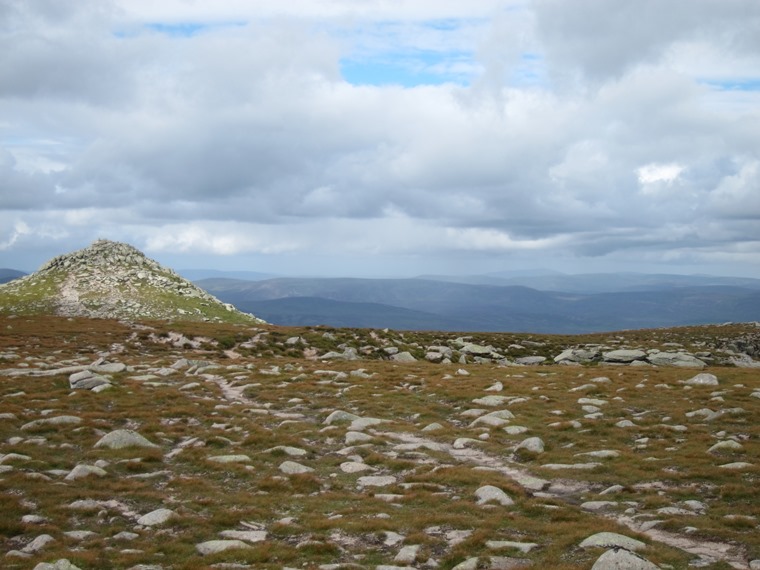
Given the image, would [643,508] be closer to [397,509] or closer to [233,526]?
[397,509]

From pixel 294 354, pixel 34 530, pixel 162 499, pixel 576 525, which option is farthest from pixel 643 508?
pixel 294 354

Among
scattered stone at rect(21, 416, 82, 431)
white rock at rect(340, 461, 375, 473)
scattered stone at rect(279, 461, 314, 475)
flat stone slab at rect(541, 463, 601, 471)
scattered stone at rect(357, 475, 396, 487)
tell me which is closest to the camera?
scattered stone at rect(357, 475, 396, 487)

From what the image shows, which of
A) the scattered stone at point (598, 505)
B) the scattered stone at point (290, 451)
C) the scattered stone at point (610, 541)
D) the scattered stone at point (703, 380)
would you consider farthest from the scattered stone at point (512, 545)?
the scattered stone at point (703, 380)

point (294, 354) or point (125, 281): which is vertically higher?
A: point (125, 281)

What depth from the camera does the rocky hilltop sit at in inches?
3561

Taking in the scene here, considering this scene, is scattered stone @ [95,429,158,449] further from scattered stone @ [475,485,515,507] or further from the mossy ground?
scattered stone @ [475,485,515,507]

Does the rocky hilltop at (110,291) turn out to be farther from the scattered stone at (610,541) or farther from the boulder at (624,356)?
the scattered stone at (610,541)

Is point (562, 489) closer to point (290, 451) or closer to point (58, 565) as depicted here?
point (290, 451)

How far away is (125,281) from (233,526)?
97.5m

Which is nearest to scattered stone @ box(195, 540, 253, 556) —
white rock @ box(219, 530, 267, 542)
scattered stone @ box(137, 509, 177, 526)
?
white rock @ box(219, 530, 267, 542)

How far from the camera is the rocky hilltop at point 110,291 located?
90444 millimetres

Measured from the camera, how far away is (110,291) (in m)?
97.1

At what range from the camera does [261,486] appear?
17328 millimetres

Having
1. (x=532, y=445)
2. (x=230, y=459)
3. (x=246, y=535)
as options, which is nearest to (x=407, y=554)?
(x=246, y=535)
